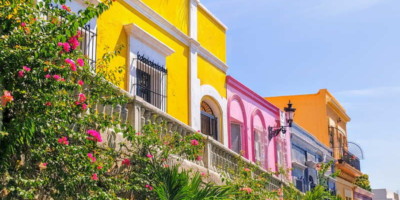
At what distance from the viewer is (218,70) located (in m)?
15.9

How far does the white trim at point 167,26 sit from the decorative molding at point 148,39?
1.75 ft

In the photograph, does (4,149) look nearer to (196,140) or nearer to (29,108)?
(29,108)

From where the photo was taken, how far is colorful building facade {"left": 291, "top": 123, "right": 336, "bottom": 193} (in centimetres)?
2234

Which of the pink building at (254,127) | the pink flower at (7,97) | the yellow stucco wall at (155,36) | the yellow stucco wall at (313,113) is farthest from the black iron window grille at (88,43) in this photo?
the yellow stucco wall at (313,113)

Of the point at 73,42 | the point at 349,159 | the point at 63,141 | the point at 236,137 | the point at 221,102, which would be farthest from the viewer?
the point at 349,159

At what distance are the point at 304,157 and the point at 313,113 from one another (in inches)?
200

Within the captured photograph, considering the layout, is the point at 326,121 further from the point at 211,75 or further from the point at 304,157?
the point at 211,75

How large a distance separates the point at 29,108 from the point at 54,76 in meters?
0.41

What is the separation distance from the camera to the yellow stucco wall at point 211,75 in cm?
1484

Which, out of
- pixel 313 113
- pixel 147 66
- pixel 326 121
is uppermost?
pixel 313 113

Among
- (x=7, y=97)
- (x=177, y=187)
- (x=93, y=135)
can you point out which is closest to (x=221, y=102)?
(x=177, y=187)

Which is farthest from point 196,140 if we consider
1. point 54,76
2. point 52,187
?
point 54,76

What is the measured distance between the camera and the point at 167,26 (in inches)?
524

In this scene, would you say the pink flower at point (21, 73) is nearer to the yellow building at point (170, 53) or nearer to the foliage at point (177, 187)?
the foliage at point (177, 187)
